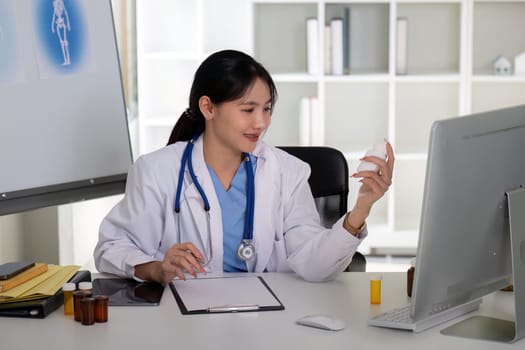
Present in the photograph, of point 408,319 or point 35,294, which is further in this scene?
point 35,294

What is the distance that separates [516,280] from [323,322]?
0.39 meters

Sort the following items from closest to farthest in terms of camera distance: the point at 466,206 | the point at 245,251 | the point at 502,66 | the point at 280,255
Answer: the point at 466,206 → the point at 245,251 → the point at 280,255 → the point at 502,66

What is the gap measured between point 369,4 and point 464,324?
134 inches

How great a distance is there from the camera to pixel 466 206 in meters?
1.73

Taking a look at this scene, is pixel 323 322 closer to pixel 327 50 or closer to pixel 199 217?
pixel 199 217

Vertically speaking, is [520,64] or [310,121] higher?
[520,64]

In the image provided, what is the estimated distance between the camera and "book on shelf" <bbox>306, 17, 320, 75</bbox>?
189 inches

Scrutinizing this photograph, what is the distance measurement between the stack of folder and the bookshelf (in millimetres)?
2778

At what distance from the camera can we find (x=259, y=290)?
83.7 inches

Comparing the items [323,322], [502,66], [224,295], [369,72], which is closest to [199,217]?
[224,295]

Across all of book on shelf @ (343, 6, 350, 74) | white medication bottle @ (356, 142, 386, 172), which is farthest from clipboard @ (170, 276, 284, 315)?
book on shelf @ (343, 6, 350, 74)

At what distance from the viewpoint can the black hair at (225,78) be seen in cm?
238

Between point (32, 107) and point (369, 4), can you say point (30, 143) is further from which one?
point (369, 4)

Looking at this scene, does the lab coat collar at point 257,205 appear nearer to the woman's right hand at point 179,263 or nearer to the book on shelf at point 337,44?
the woman's right hand at point 179,263
